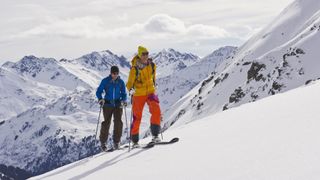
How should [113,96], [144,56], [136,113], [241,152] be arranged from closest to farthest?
[241,152] → [144,56] → [136,113] → [113,96]

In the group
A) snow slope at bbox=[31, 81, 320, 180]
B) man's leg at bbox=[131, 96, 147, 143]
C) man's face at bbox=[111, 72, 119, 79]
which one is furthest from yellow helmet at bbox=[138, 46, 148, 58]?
snow slope at bbox=[31, 81, 320, 180]

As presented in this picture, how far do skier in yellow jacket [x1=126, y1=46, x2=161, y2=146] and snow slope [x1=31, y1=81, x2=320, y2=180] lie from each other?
1.00m

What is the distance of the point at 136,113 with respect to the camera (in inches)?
559

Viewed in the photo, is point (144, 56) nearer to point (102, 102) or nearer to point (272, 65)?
point (102, 102)

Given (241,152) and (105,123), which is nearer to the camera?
(241,152)

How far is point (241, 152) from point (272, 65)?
136 m

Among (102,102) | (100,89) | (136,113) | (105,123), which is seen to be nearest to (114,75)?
(100,89)

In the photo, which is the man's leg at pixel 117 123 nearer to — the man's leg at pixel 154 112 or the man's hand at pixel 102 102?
the man's hand at pixel 102 102

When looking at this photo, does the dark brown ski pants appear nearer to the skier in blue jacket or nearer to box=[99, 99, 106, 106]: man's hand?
the skier in blue jacket

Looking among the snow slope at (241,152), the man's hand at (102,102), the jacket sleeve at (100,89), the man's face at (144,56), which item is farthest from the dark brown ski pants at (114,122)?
the man's face at (144,56)

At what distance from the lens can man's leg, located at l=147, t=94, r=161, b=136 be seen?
13943 millimetres

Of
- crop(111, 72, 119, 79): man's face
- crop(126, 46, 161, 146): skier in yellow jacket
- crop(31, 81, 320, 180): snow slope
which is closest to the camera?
crop(31, 81, 320, 180): snow slope

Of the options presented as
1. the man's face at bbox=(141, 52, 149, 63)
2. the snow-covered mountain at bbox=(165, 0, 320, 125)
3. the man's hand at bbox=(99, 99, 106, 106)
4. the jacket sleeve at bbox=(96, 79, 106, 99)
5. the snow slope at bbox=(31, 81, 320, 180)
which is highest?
the snow-covered mountain at bbox=(165, 0, 320, 125)

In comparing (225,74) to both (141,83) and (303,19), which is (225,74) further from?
(141,83)
